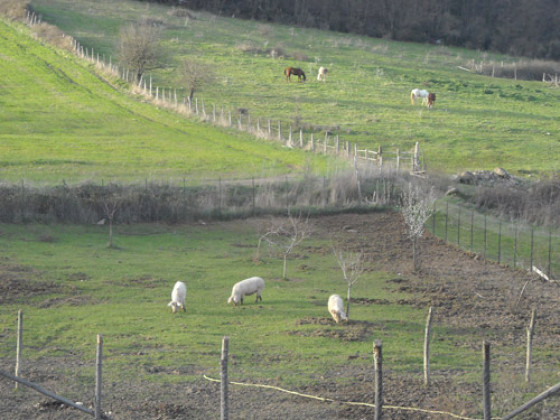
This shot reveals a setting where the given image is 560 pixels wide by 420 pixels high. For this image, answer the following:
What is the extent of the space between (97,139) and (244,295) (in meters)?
30.4

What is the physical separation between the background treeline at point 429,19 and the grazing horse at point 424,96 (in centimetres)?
4050

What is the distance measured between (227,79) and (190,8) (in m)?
39.0

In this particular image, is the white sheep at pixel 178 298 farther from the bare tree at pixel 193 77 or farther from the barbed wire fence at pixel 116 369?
the bare tree at pixel 193 77

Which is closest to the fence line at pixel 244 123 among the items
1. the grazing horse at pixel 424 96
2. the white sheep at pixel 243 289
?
the grazing horse at pixel 424 96

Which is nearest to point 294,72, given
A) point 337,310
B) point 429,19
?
point 429,19

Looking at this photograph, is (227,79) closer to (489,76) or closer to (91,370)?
(489,76)

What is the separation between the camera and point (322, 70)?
6969cm

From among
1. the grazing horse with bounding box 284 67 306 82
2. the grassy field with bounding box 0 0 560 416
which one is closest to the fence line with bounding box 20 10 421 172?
the grassy field with bounding box 0 0 560 416

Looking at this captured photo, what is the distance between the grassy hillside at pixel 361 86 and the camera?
54062 mm

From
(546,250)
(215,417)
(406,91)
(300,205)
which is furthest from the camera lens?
(406,91)

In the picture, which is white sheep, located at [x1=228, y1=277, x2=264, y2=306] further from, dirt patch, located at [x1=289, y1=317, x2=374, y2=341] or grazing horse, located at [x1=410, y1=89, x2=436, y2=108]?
grazing horse, located at [x1=410, y1=89, x2=436, y2=108]

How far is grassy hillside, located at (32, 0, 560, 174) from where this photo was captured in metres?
54.1

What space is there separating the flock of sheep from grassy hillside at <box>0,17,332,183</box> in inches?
660

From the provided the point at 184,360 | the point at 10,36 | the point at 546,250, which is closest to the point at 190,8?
the point at 10,36
